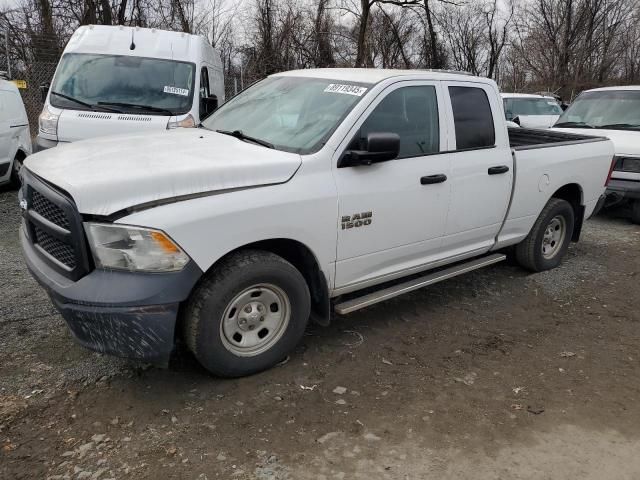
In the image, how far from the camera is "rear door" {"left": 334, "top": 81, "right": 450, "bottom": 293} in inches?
147

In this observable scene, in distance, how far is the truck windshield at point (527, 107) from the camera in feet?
49.4

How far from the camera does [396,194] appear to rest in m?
3.94

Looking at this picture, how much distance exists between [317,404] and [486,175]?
244 cm

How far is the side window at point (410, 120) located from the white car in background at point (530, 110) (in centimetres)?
1143

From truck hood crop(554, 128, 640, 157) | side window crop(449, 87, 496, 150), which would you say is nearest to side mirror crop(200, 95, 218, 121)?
side window crop(449, 87, 496, 150)

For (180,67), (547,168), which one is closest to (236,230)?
(547,168)

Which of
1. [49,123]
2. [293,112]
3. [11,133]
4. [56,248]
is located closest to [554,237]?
[293,112]

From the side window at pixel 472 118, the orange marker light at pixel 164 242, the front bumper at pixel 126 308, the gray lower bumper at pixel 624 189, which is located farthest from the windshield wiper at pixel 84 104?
the gray lower bumper at pixel 624 189

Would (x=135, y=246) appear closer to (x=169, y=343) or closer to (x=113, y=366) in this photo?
(x=169, y=343)

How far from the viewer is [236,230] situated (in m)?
3.18

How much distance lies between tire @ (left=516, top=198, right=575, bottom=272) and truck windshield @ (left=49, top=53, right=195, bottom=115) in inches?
188

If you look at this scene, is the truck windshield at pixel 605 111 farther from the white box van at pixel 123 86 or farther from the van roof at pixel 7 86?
the van roof at pixel 7 86

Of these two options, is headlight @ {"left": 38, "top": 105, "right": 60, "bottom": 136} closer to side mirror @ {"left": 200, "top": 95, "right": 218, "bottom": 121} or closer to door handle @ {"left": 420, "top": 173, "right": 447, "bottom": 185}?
side mirror @ {"left": 200, "top": 95, "right": 218, "bottom": 121}

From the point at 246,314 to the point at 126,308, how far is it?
0.77m
